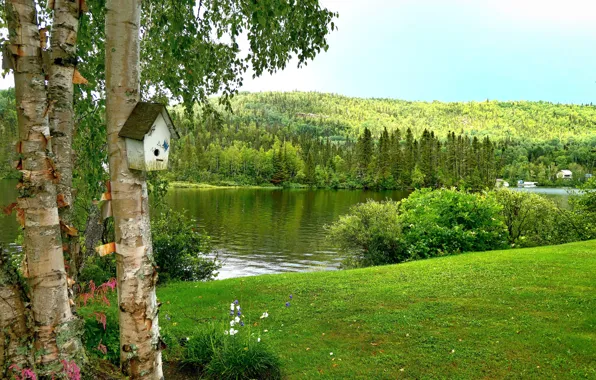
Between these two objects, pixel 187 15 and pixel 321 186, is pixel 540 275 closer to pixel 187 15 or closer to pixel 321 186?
pixel 187 15

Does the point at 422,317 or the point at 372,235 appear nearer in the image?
the point at 422,317

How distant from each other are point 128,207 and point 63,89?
45.1 inches

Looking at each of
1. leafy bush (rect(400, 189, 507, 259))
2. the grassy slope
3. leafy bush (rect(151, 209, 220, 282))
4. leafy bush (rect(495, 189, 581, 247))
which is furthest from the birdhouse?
leafy bush (rect(495, 189, 581, 247))

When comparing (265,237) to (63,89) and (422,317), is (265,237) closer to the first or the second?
(422,317)

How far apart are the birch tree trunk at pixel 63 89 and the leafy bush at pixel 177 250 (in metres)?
8.61

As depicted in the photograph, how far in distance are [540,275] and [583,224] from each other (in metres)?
11.5

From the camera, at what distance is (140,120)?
2570 mm

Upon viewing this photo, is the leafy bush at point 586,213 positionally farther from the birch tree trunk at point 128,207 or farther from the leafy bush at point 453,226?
the birch tree trunk at point 128,207

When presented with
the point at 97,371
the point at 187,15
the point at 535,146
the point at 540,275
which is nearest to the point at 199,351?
the point at 97,371

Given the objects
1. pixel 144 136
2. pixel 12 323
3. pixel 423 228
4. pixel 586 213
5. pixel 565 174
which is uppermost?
pixel 144 136

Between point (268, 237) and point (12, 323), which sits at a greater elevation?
point (12, 323)

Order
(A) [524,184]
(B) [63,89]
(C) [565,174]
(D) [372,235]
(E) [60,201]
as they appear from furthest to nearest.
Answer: (C) [565,174], (A) [524,184], (D) [372,235], (B) [63,89], (E) [60,201]

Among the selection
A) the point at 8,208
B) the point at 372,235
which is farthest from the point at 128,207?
the point at 372,235

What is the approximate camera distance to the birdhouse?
2545 millimetres
